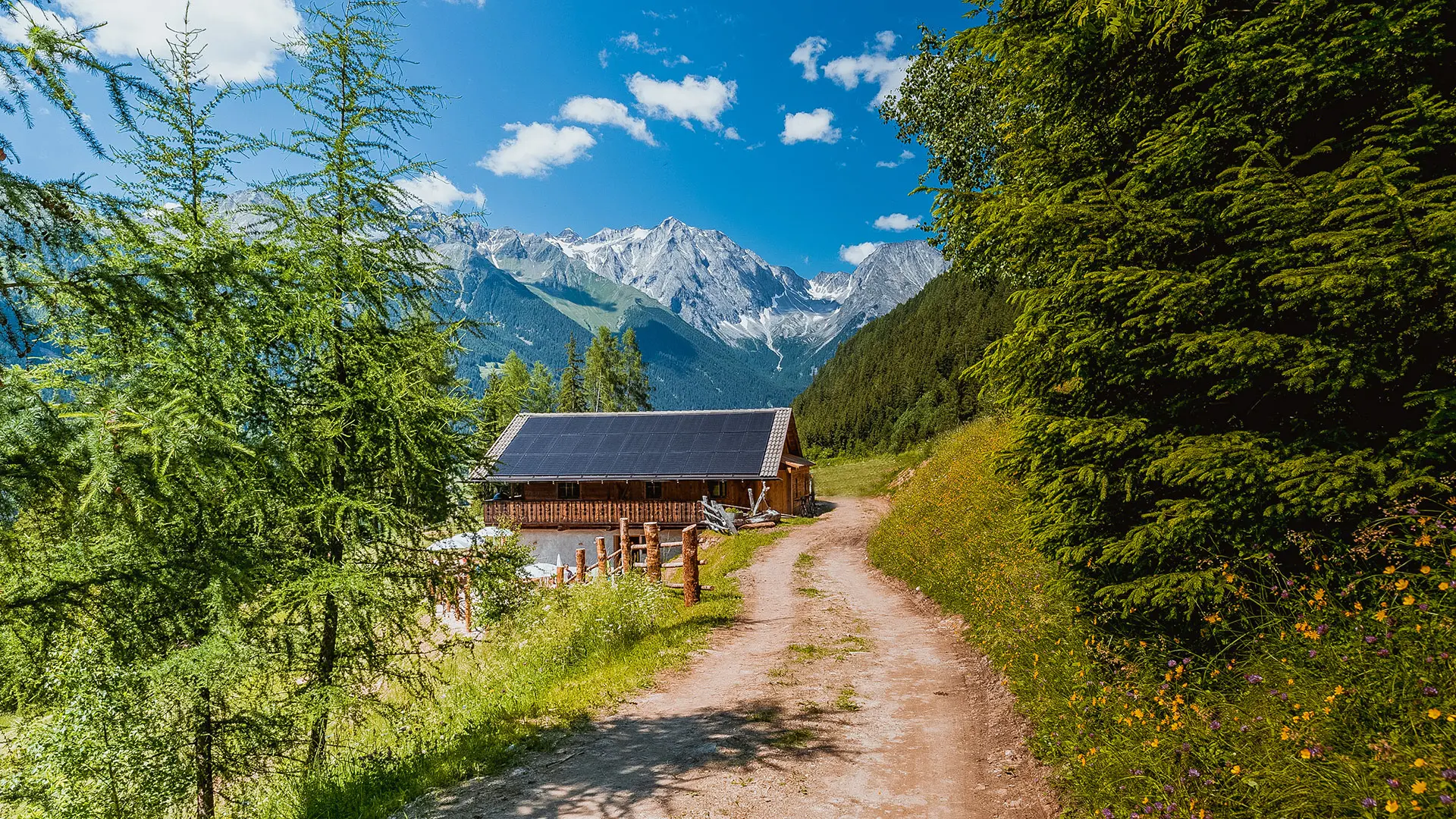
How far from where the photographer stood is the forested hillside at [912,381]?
252 feet

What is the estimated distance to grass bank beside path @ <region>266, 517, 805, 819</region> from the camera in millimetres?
6332

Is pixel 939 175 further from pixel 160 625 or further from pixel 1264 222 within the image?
pixel 160 625

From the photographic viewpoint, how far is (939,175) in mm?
18016

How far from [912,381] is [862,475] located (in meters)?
39.4

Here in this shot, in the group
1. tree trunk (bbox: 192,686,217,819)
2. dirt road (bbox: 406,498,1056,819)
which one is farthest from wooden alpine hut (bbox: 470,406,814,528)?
tree trunk (bbox: 192,686,217,819)

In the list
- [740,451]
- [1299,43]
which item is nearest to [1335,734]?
[1299,43]

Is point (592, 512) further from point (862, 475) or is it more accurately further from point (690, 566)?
point (862, 475)

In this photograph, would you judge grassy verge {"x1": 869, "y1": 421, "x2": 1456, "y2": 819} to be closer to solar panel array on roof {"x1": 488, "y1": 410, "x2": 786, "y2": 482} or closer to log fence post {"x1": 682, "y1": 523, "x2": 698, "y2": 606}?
log fence post {"x1": 682, "y1": 523, "x2": 698, "y2": 606}

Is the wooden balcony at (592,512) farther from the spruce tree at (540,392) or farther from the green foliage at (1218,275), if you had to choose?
the spruce tree at (540,392)

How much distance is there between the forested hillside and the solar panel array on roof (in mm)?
42119

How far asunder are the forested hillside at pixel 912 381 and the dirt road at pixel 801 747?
208 ft

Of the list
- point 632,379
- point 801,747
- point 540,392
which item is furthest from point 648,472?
point 632,379

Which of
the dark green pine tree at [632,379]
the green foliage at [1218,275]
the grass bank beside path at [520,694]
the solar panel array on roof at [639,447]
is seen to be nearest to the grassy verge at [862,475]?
the solar panel array on roof at [639,447]

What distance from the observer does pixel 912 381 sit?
88.3 metres
